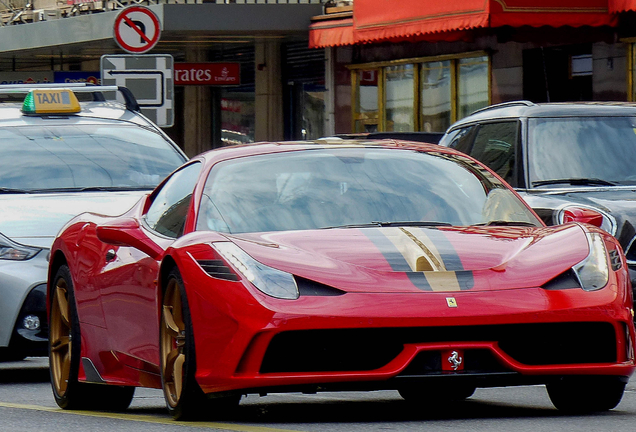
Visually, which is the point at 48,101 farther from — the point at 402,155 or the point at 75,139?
the point at 402,155

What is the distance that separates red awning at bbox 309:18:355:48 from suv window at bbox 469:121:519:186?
12.0 meters

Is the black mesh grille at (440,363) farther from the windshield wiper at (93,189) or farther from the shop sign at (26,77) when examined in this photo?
the shop sign at (26,77)

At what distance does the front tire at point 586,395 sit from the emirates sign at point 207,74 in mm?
19496

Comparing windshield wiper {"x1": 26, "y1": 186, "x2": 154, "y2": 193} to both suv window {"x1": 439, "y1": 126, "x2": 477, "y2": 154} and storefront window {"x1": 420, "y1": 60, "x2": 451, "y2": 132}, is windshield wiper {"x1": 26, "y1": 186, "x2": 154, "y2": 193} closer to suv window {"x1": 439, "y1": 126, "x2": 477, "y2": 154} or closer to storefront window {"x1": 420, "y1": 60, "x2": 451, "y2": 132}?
suv window {"x1": 439, "y1": 126, "x2": 477, "y2": 154}

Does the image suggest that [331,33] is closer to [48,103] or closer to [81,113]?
[81,113]

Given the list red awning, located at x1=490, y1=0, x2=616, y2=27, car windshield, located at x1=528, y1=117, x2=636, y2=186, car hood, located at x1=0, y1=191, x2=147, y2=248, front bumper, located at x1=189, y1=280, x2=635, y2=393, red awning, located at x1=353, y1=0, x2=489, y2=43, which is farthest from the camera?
red awning, located at x1=353, y1=0, x2=489, y2=43

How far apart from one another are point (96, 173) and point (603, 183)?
3.48 meters

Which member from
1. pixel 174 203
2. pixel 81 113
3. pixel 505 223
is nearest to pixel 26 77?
pixel 81 113

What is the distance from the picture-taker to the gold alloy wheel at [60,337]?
7.97m

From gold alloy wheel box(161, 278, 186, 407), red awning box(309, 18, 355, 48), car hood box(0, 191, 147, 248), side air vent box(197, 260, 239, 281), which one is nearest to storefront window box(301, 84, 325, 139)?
red awning box(309, 18, 355, 48)

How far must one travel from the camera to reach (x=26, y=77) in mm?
33156

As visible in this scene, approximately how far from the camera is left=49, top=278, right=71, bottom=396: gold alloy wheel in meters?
7.97

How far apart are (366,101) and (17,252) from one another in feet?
56.4

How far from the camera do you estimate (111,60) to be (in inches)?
676
